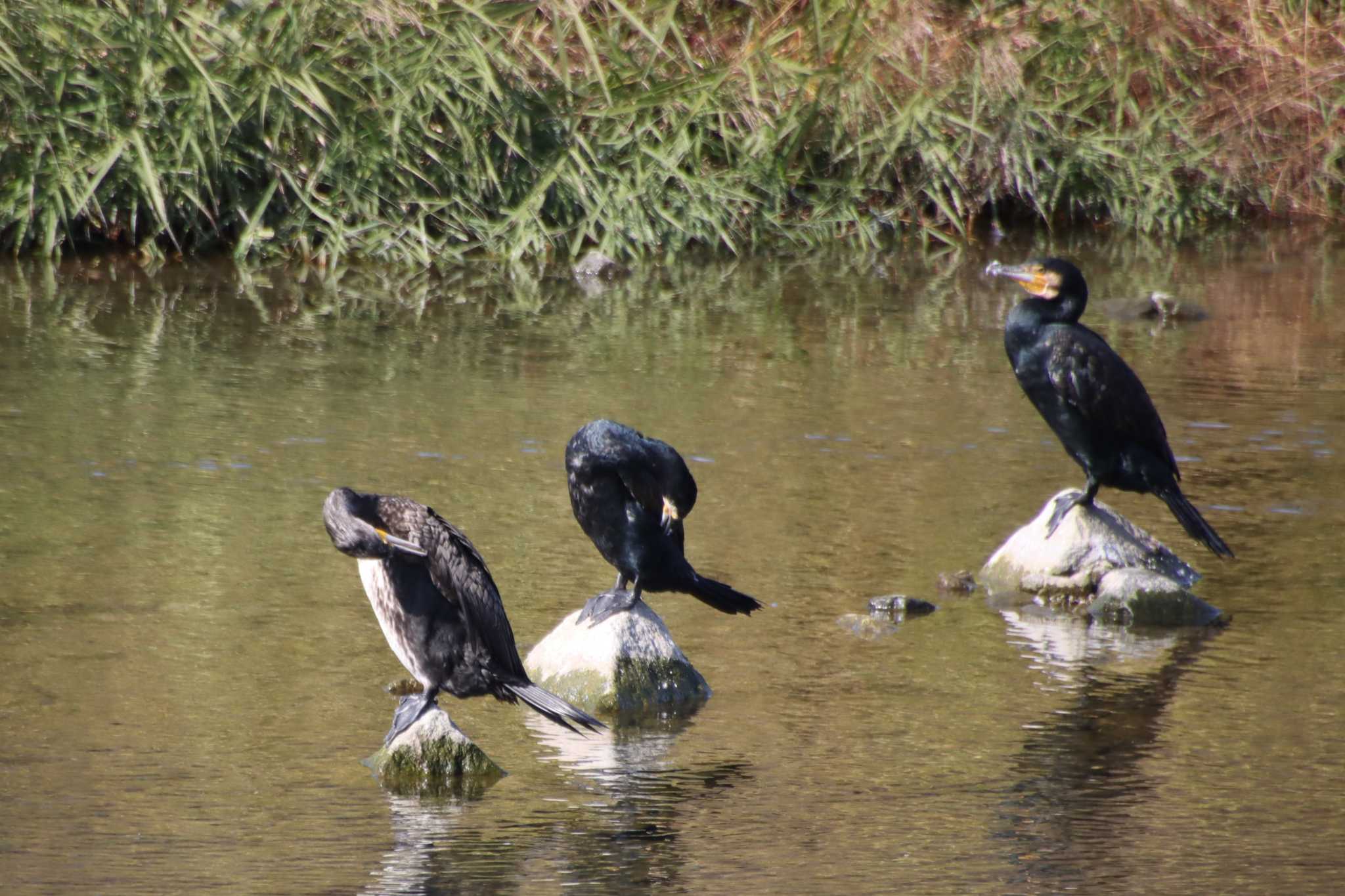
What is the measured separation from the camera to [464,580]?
10.9ft

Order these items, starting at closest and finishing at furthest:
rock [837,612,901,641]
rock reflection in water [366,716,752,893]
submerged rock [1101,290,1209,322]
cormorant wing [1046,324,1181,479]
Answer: rock reflection in water [366,716,752,893] → rock [837,612,901,641] → cormorant wing [1046,324,1181,479] → submerged rock [1101,290,1209,322]

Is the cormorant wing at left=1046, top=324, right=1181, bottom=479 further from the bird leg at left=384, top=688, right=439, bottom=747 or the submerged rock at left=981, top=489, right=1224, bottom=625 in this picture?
the bird leg at left=384, top=688, right=439, bottom=747

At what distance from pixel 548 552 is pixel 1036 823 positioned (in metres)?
1.86

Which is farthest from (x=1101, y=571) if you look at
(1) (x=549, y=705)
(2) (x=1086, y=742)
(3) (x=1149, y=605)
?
(1) (x=549, y=705)

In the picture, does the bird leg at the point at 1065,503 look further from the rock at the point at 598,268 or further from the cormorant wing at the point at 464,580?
the rock at the point at 598,268

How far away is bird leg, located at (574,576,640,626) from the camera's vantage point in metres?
3.80

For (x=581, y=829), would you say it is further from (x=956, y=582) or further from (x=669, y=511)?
(x=956, y=582)

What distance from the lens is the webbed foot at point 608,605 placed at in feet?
12.5

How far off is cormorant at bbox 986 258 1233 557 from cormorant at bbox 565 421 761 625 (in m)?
1.16

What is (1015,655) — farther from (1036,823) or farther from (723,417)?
(723,417)

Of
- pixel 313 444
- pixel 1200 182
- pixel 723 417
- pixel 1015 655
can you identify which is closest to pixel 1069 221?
pixel 1200 182

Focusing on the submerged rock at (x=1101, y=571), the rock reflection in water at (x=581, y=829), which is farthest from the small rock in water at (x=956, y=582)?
the rock reflection in water at (x=581, y=829)

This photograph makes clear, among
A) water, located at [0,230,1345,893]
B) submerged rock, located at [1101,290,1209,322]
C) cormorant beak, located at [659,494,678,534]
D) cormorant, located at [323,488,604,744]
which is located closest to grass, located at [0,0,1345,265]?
water, located at [0,230,1345,893]

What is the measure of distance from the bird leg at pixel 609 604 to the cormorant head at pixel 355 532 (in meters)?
0.66
